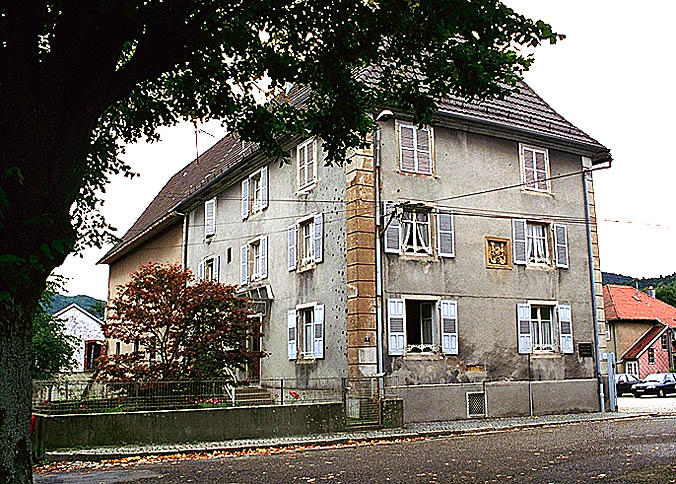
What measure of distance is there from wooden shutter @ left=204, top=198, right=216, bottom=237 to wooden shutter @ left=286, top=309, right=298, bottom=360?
842 cm

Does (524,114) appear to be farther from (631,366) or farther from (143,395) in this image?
(631,366)

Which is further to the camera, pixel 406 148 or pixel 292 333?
pixel 292 333

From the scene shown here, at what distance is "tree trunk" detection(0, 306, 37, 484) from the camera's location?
6.45m

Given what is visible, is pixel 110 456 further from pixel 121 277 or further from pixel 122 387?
pixel 121 277

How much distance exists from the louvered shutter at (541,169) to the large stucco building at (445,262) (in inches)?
2.0

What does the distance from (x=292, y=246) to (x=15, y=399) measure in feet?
55.6

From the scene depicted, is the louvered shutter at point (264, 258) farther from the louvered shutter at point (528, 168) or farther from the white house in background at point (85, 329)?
the white house in background at point (85, 329)

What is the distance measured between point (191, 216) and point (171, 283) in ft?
42.8

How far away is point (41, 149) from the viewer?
6793 mm

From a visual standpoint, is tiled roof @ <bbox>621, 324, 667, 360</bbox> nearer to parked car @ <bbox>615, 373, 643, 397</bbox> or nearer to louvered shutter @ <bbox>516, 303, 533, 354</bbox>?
parked car @ <bbox>615, 373, 643, 397</bbox>

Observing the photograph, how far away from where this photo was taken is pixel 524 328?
22.5 metres

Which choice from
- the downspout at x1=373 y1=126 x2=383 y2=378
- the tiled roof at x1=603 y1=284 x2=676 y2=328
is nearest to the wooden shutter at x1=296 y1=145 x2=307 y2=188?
the downspout at x1=373 y1=126 x2=383 y2=378

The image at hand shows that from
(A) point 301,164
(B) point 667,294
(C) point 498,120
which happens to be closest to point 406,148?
(C) point 498,120

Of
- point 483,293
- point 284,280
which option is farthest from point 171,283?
point 483,293
